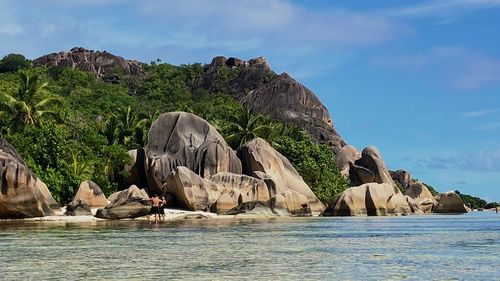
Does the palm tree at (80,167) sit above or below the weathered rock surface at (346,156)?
below

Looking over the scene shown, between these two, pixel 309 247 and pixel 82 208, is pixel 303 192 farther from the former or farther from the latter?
pixel 309 247

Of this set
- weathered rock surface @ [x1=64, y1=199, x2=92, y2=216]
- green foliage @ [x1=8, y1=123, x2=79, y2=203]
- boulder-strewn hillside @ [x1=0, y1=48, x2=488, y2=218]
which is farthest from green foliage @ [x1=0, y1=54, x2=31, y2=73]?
weathered rock surface @ [x1=64, y1=199, x2=92, y2=216]

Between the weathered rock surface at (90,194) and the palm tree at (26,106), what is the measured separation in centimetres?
1004

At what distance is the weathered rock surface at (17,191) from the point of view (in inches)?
1329

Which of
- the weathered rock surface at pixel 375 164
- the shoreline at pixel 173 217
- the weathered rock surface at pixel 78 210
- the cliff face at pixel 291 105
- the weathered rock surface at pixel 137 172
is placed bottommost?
the shoreline at pixel 173 217

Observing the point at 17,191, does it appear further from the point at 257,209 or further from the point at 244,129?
the point at 244,129

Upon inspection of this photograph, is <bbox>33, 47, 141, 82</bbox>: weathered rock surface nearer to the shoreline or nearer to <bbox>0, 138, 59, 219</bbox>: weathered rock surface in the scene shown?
the shoreline

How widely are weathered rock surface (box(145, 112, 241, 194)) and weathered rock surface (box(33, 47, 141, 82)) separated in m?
61.6

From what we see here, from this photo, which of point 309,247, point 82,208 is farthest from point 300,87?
point 309,247

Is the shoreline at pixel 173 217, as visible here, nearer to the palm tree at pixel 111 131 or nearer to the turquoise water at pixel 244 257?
the turquoise water at pixel 244 257

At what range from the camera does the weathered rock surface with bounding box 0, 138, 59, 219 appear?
1329 inches

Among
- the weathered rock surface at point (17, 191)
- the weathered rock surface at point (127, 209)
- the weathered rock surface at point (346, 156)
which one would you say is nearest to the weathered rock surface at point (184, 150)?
the weathered rock surface at point (127, 209)

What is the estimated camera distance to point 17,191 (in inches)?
1341

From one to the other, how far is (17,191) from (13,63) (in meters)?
84.3
